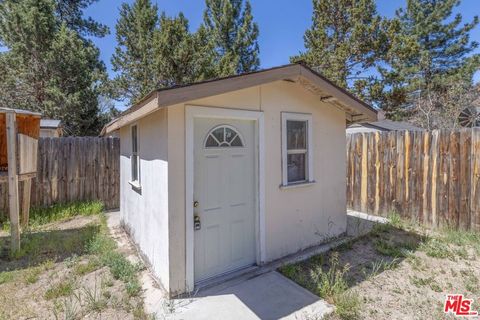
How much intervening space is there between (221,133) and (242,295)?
220 centimetres

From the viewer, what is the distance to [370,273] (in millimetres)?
3920

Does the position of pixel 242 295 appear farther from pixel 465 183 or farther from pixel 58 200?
pixel 58 200

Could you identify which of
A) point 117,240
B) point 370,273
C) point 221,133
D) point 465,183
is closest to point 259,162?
point 221,133

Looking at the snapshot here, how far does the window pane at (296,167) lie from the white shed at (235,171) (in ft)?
0.06

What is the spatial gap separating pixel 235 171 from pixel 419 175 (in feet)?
15.1

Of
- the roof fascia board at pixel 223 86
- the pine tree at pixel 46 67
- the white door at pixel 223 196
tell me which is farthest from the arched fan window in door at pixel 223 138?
the pine tree at pixel 46 67

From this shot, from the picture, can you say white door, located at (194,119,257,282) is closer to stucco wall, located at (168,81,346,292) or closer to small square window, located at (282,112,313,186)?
stucco wall, located at (168,81,346,292)

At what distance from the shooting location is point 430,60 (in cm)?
1694

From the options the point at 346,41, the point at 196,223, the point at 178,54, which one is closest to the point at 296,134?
the point at 196,223

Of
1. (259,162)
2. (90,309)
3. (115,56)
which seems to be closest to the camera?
(90,309)

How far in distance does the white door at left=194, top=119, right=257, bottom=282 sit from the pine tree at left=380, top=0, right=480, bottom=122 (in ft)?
43.1

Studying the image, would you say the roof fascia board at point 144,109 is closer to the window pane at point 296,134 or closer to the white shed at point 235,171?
the white shed at point 235,171

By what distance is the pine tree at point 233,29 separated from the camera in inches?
659

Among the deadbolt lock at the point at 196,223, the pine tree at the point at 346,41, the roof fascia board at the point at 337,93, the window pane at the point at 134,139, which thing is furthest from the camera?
the pine tree at the point at 346,41
